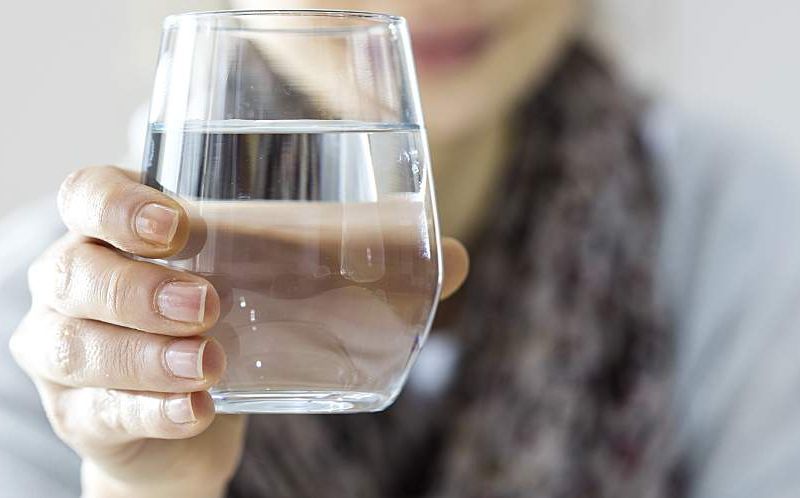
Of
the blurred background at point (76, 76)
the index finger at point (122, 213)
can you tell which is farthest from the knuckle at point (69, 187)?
the blurred background at point (76, 76)

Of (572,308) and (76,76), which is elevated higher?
(76,76)

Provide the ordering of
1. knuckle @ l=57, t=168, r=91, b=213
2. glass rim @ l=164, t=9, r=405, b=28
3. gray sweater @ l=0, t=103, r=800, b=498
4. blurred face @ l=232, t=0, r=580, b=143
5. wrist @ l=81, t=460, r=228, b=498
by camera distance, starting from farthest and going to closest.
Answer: gray sweater @ l=0, t=103, r=800, b=498, blurred face @ l=232, t=0, r=580, b=143, wrist @ l=81, t=460, r=228, b=498, knuckle @ l=57, t=168, r=91, b=213, glass rim @ l=164, t=9, r=405, b=28

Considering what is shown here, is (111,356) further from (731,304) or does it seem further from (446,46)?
(731,304)

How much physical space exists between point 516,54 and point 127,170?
2.48 ft

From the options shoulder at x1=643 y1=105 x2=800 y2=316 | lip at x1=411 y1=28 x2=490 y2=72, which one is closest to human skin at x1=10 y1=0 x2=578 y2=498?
lip at x1=411 y1=28 x2=490 y2=72

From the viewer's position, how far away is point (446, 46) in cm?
114

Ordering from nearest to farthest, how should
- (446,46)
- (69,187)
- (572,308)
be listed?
(69,187) < (446,46) < (572,308)

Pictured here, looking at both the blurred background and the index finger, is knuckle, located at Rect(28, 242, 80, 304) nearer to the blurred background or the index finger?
the index finger

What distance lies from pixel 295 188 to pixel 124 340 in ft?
0.43

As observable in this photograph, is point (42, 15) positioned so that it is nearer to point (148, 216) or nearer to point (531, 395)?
point (531, 395)

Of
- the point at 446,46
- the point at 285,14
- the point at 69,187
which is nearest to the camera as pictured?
the point at 285,14

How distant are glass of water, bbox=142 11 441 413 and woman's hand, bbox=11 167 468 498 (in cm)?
1

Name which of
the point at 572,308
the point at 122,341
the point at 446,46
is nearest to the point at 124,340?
the point at 122,341

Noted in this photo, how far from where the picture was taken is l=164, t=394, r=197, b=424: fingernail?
475 mm
